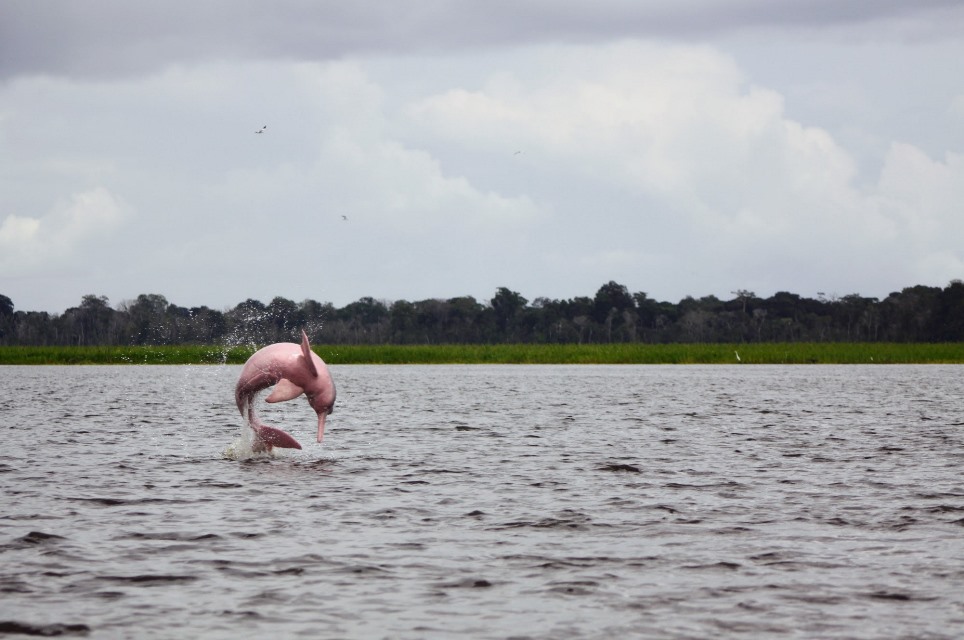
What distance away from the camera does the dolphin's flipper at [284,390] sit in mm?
18516

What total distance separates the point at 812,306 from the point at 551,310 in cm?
3954

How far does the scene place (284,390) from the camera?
739 inches

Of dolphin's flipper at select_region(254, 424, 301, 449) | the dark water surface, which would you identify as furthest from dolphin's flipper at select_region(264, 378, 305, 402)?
dolphin's flipper at select_region(254, 424, 301, 449)

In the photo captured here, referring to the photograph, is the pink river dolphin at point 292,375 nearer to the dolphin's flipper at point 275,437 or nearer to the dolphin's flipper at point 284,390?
the dolphin's flipper at point 284,390

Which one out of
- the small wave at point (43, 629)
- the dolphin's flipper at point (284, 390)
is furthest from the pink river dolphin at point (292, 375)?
the small wave at point (43, 629)

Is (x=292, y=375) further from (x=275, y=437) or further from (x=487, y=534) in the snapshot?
(x=487, y=534)

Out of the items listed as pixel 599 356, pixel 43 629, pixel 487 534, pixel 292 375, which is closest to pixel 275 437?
pixel 292 375

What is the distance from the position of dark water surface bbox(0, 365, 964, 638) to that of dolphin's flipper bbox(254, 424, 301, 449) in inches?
15.2

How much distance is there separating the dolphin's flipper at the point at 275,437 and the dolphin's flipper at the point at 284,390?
175cm

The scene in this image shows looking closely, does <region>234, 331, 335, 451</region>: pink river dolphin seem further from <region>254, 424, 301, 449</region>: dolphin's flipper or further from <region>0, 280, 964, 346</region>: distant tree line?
<region>0, 280, 964, 346</region>: distant tree line

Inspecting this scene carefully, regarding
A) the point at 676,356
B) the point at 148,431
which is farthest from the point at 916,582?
the point at 676,356

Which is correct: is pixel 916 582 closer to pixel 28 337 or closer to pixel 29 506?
pixel 29 506

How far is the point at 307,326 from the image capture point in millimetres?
170250

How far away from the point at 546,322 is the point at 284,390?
16363 cm
